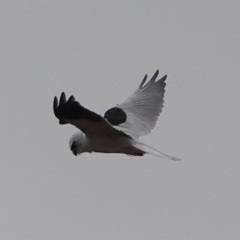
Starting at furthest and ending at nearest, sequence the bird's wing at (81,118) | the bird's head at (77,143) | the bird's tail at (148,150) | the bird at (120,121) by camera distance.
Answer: the bird's head at (77,143) → the bird's tail at (148,150) → the bird at (120,121) → the bird's wing at (81,118)

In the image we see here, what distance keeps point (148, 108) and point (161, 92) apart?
305 mm

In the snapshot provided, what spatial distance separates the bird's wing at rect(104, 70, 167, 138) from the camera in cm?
1277

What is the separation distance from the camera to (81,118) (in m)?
10.8

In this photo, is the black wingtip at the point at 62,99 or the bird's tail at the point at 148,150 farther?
the bird's tail at the point at 148,150

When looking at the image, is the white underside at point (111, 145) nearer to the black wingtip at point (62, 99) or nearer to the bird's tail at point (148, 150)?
the bird's tail at point (148, 150)

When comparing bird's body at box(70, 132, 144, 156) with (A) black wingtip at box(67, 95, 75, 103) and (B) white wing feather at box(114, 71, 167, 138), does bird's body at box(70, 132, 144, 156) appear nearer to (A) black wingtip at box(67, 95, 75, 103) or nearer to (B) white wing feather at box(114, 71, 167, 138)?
(B) white wing feather at box(114, 71, 167, 138)

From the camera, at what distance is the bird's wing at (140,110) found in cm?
1277

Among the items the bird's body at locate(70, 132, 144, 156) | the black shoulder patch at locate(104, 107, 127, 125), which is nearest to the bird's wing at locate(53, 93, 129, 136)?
the bird's body at locate(70, 132, 144, 156)

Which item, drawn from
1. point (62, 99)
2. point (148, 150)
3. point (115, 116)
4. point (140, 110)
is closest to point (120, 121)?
point (115, 116)

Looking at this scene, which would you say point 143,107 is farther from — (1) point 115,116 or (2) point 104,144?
(2) point 104,144

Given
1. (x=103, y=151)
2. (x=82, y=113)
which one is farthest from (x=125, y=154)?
(x=82, y=113)

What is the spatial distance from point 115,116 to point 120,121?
13cm

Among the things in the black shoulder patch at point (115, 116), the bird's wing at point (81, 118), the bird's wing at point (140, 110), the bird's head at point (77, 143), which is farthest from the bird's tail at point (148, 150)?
the black shoulder patch at point (115, 116)

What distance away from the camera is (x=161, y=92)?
43.9 ft
